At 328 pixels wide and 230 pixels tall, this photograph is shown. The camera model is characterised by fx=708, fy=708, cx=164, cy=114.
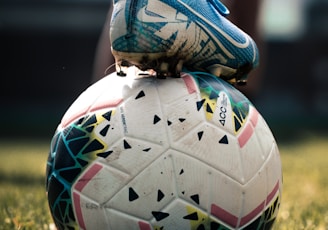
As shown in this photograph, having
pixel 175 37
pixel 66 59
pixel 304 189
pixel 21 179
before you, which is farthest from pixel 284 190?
pixel 66 59

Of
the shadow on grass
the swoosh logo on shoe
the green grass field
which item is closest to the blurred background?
the green grass field

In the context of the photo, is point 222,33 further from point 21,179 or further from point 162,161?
point 21,179

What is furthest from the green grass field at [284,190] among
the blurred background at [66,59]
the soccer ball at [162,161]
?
the blurred background at [66,59]

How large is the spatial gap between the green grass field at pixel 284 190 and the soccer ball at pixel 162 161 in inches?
28.9

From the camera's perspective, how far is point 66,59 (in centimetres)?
1777

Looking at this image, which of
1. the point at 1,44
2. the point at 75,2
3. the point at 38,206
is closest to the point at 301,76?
the point at 75,2

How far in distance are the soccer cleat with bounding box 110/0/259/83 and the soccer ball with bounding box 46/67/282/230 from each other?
0.07 m

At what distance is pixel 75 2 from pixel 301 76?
6.26m

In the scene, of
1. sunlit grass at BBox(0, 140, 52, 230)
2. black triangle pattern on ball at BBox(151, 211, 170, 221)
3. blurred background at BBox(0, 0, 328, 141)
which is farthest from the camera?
blurred background at BBox(0, 0, 328, 141)

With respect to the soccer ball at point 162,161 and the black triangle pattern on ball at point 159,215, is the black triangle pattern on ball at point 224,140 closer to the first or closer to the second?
the soccer ball at point 162,161

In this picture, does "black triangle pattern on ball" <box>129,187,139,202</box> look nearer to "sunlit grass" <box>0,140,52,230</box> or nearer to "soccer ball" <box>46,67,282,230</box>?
"soccer ball" <box>46,67,282,230</box>

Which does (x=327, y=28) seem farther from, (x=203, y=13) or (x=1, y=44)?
(x=203, y=13)

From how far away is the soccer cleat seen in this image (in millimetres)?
2170

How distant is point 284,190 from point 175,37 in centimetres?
259
